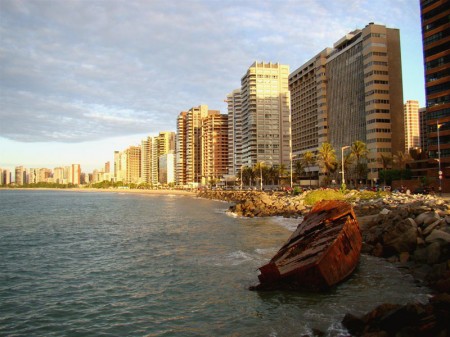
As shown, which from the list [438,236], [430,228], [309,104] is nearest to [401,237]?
[430,228]

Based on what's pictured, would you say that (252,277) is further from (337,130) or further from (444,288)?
(337,130)

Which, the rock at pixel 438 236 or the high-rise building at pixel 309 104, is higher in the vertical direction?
the high-rise building at pixel 309 104

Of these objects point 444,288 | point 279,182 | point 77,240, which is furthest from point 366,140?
point 444,288

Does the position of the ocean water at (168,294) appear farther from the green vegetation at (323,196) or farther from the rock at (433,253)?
the green vegetation at (323,196)

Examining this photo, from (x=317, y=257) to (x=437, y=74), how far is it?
90337 mm

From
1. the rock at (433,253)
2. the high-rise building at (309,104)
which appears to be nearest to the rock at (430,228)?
the rock at (433,253)

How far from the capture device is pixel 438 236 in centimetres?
2186

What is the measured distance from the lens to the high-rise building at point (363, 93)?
121m

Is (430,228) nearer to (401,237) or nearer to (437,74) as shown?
(401,237)

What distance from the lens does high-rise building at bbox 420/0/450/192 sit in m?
87.1

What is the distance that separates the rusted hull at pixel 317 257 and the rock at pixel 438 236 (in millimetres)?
4036

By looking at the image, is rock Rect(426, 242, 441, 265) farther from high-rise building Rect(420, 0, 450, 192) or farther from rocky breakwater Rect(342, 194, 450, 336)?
high-rise building Rect(420, 0, 450, 192)

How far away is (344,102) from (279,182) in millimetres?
46628

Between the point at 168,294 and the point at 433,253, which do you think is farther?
the point at 433,253
